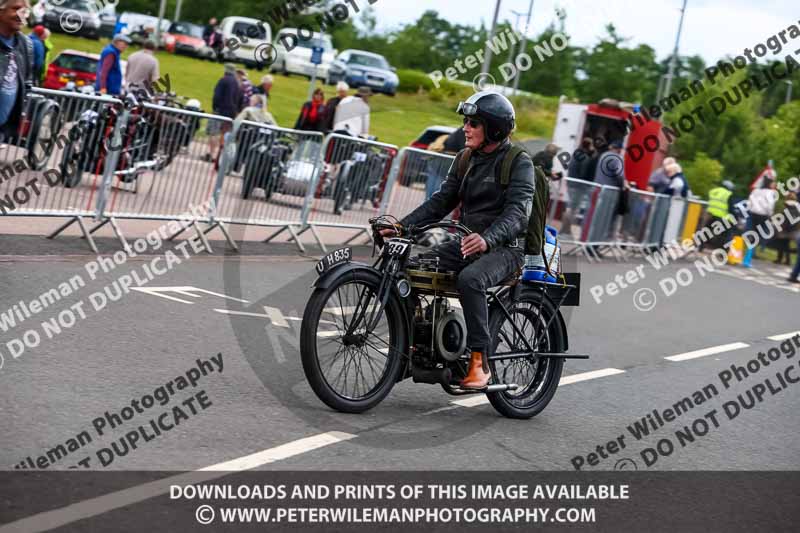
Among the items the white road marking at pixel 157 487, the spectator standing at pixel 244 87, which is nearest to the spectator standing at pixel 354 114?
the spectator standing at pixel 244 87

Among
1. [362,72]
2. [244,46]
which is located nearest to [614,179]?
[362,72]

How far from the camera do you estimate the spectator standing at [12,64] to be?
25.4ft

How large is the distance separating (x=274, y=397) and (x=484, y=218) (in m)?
1.59

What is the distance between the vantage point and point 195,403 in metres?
6.12

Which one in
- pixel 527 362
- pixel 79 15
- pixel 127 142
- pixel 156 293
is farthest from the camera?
pixel 79 15

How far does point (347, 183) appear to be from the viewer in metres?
13.8

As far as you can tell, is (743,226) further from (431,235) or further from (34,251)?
(34,251)

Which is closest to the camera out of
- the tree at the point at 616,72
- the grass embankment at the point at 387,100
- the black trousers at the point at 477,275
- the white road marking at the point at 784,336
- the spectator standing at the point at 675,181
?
the black trousers at the point at 477,275

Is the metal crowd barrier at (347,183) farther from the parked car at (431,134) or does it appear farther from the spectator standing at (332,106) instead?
the parked car at (431,134)

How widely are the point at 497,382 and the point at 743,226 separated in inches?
809

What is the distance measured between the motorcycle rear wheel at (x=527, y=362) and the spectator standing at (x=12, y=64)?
12.5ft

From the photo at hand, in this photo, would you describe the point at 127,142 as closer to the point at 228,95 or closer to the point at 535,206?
the point at 535,206

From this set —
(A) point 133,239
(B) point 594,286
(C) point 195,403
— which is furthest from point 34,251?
(B) point 594,286

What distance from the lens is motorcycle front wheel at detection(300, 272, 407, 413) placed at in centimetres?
591
